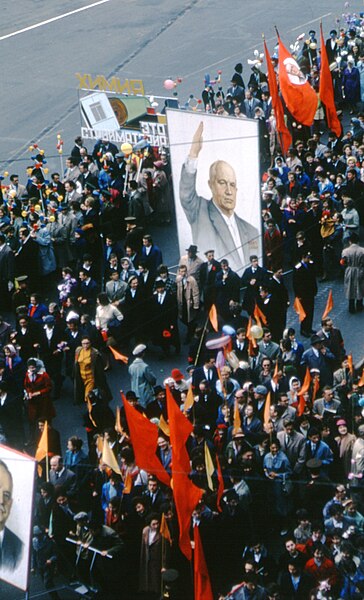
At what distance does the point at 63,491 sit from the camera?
667 inches

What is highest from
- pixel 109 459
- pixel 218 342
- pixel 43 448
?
pixel 218 342

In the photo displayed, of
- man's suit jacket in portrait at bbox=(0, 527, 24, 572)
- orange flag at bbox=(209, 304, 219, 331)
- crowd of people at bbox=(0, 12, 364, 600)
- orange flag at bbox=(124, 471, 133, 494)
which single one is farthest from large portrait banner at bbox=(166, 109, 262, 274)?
man's suit jacket in portrait at bbox=(0, 527, 24, 572)

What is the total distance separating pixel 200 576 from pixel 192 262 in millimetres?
7475

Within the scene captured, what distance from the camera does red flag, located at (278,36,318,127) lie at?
1031 inches

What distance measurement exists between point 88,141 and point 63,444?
43.8ft

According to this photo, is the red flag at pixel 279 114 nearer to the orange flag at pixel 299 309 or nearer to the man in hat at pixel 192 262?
the man in hat at pixel 192 262

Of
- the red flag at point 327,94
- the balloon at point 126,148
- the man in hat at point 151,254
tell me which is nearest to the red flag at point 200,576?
the man in hat at point 151,254

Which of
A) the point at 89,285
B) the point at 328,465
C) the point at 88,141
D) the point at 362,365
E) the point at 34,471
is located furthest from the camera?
the point at 88,141

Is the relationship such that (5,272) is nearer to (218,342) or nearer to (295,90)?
(218,342)

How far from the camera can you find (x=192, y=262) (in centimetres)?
2216

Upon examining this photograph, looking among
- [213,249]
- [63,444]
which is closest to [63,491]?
[63,444]

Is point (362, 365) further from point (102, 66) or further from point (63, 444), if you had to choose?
point (102, 66)

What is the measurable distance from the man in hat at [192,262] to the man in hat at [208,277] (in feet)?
0.20

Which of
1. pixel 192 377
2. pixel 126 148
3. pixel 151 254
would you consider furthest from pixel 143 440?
pixel 126 148
